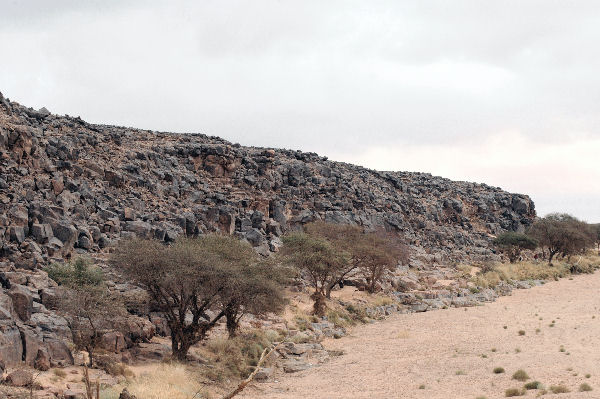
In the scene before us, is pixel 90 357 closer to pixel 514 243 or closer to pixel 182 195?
pixel 182 195

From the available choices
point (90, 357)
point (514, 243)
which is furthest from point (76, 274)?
point (514, 243)

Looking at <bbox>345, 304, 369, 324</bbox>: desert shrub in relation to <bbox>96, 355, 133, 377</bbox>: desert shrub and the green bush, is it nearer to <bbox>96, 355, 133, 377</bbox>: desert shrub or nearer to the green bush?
the green bush

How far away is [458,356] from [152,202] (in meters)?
26.6

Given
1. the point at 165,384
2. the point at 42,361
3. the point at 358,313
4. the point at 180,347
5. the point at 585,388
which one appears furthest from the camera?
the point at 358,313

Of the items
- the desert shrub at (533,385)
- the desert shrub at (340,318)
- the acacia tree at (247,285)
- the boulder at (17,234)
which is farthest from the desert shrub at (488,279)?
the boulder at (17,234)

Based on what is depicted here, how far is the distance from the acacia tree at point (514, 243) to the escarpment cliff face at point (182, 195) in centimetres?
243

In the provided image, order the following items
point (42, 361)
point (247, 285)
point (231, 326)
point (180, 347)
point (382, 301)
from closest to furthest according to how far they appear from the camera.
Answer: point (42, 361), point (180, 347), point (247, 285), point (231, 326), point (382, 301)

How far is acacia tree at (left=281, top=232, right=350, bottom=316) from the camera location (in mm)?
34812

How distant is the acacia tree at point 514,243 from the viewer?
62.2 meters

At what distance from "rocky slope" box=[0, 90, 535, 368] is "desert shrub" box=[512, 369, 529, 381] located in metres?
15.0

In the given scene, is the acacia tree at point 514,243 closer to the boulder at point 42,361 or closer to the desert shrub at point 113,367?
the desert shrub at point 113,367

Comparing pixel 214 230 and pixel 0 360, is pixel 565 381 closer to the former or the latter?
pixel 0 360

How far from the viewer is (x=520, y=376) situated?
1930 cm

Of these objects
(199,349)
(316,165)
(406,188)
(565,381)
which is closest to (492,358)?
(565,381)
